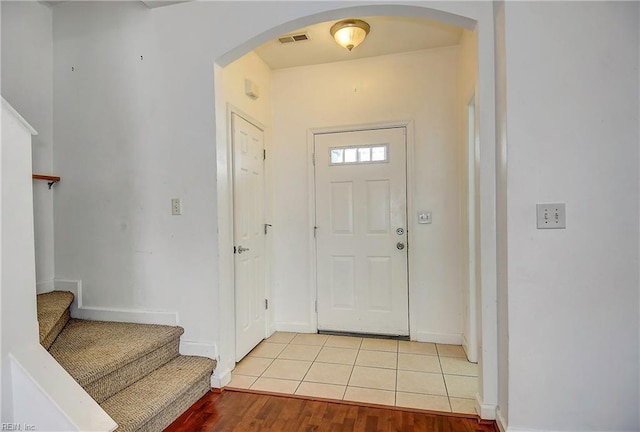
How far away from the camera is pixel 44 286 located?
2.48 metres

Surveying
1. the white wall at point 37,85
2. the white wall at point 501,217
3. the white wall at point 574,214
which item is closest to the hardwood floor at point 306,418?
the white wall at point 501,217

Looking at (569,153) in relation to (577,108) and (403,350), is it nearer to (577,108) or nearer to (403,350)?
(577,108)

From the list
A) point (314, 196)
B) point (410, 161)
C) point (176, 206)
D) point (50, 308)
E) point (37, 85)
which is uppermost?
point (37, 85)

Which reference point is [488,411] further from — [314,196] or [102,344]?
[102,344]

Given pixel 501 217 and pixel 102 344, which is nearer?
pixel 501 217

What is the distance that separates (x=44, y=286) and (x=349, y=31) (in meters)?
2.97

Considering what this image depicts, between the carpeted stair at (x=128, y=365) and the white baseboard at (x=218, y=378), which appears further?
the white baseboard at (x=218, y=378)

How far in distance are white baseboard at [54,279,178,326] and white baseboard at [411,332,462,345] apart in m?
2.08

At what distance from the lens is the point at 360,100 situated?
315 cm

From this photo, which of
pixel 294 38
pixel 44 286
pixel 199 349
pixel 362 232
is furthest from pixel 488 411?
pixel 44 286

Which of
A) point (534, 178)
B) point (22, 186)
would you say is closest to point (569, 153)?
point (534, 178)

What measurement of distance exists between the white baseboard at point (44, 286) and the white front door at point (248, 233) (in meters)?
1.39

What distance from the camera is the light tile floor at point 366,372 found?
6.93ft

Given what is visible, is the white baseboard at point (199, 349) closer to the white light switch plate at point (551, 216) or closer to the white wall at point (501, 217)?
the white wall at point (501, 217)
